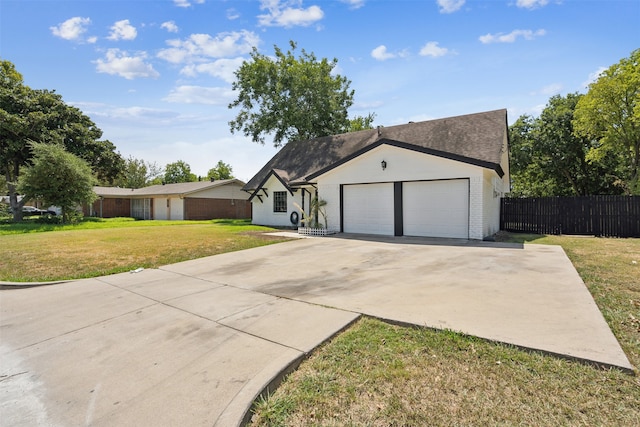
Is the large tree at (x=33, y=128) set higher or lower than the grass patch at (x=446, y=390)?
higher

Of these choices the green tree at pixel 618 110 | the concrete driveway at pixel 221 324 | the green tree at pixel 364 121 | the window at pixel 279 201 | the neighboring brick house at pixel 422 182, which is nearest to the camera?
the concrete driveway at pixel 221 324

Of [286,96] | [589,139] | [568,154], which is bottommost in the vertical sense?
[568,154]

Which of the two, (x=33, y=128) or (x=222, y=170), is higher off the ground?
(x=222, y=170)

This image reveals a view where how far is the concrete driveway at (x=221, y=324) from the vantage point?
2516 millimetres

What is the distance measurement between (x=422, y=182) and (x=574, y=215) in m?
7.54

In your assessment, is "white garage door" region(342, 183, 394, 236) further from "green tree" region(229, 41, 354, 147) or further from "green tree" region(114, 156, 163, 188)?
"green tree" region(114, 156, 163, 188)

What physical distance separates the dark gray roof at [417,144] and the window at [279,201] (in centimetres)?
109

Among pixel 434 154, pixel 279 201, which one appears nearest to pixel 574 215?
pixel 434 154

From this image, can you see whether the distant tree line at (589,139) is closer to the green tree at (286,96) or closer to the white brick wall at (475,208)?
the white brick wall at (475,208)

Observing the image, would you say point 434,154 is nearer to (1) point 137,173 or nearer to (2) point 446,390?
(2) point 446,390

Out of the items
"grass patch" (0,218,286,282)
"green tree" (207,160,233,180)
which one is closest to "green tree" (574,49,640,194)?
"grass patch" (0,218,286,282)

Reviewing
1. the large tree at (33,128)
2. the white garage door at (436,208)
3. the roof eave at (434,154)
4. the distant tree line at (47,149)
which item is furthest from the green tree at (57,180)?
the white garage door at (436,208)

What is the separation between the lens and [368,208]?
13734mm

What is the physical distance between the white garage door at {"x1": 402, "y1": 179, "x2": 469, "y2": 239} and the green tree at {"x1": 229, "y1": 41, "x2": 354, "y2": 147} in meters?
15.9
